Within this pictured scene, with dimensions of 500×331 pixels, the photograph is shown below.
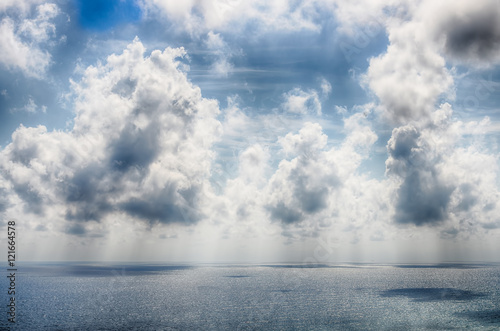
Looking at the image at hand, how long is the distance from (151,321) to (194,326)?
13420 mm

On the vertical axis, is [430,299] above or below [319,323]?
below

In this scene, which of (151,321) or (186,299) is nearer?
(151,321)

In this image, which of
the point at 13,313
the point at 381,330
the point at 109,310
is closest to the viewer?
the point at 381,330

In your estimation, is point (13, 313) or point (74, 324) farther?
point (13, 313)

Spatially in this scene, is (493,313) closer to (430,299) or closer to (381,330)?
(430,299)

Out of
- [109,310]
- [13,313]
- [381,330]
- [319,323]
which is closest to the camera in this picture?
[381,330]

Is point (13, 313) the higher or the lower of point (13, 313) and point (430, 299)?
the higher

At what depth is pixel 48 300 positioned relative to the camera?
125 metres

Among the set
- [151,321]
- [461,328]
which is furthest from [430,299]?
[151,321]

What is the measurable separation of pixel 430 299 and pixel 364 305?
123ft

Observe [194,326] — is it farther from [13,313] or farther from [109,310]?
[13,313]

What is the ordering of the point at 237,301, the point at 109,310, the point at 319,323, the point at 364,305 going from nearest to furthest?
the point at 319,323 → the point at 109,310 → the point at 364,305 → the point at 237,301

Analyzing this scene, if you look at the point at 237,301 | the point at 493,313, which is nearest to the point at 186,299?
the point at 237,301

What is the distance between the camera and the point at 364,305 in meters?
109
